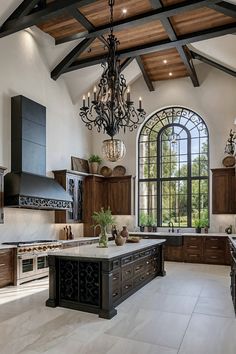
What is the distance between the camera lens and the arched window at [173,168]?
990 centimetres

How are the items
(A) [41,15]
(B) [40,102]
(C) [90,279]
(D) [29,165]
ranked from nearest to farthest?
(C) [90,279], (A) [41,15], (D) [29,165], (B) [40,102]

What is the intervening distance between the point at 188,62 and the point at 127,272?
6.24 meters

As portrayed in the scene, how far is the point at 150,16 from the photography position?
6613 mm

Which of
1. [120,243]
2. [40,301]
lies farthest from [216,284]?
[40,301]

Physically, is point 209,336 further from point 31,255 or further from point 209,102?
point 209,102

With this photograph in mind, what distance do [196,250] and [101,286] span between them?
16.6 ft

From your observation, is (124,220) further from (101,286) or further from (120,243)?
(101,286)

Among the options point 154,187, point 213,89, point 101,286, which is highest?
point 213,89

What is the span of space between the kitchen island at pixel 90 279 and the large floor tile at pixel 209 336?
3.79 ft

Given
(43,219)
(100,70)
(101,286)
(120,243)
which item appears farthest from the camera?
(100,70)

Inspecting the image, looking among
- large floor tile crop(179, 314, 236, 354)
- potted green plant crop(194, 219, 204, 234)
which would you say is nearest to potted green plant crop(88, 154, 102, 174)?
potted green plant crop(194, 219, 204, 234)

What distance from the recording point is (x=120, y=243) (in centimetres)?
584

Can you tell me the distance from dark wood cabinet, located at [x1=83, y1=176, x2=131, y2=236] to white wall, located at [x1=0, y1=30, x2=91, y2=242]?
82cm

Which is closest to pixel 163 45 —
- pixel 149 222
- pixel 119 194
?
pixel 119 194
